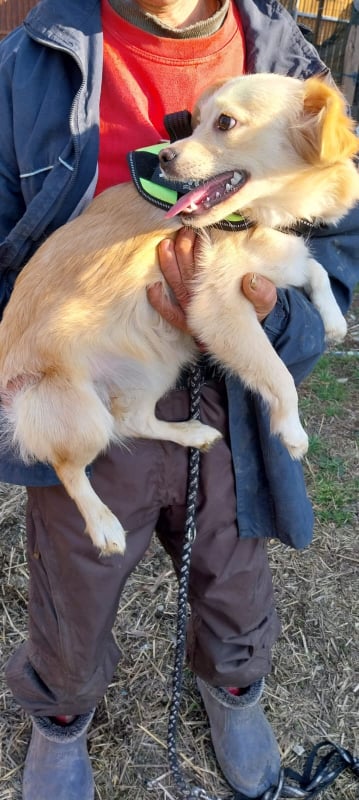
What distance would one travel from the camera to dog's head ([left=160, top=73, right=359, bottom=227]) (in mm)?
1587

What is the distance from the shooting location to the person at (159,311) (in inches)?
63.2

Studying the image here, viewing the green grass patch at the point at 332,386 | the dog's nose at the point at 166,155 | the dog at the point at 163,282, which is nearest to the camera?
the dog's nose at the point at 166,155

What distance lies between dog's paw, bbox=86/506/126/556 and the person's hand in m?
0.53

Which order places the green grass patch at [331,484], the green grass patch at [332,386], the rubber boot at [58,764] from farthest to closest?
the green grass patch at [332,386] → the green grass patch at [331,484] → the rubber boot at [58,764]

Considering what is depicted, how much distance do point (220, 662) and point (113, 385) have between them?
84 centimetres

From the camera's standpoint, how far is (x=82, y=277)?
1.70 metres

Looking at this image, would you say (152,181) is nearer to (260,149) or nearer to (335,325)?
(260,149)

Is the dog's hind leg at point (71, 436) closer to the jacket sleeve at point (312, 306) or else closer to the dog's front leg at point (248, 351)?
the dog's front leg at point (248, 351)

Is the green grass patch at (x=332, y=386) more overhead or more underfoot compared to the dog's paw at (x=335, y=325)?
more underfoot

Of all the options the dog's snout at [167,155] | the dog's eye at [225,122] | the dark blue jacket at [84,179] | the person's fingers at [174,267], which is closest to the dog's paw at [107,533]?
the dark blue jacket at [84,179]

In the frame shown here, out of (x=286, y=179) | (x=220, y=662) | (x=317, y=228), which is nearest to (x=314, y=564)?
(x=220, y=662)

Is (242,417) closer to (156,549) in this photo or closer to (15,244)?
(15,244)

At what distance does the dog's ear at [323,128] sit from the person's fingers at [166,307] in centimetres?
49

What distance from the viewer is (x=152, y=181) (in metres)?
1.61
